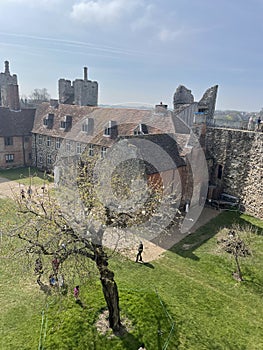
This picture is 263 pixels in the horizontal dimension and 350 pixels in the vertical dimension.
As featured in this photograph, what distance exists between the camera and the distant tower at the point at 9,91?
33678 mm

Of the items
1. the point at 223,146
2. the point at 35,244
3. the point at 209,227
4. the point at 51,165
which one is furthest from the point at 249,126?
the point at 35,244

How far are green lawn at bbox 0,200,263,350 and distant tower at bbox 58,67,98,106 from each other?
28.9 meters

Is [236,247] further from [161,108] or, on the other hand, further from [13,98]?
[13,98]

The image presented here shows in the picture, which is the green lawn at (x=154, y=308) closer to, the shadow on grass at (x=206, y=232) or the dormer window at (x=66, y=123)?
the shadow on grass at (x=206, y=232)

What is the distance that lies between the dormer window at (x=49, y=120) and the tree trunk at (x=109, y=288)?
2561 centimetres

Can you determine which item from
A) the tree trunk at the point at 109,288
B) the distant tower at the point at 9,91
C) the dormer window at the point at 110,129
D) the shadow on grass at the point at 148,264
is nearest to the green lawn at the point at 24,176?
the dormer window at the point at 110,129

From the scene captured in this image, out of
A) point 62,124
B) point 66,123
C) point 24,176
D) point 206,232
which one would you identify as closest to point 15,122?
point 62,124

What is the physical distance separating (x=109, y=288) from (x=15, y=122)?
95.7 feet

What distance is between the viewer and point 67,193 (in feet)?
32.1

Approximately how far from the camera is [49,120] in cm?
3234

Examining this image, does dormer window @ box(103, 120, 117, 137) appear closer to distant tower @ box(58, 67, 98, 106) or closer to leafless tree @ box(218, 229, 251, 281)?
leafless tree @ box(218, 229, 251, 281)

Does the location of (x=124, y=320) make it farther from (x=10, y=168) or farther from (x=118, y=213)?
(x=10, y=168)

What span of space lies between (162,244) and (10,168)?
23.5 metres

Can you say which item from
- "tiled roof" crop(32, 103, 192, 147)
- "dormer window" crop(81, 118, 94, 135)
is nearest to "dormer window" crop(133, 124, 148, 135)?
"tiled roof" crop(32, 103, 192, 147)
